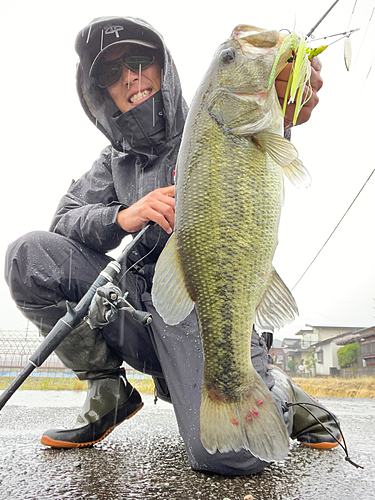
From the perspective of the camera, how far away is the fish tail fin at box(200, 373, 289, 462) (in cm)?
147

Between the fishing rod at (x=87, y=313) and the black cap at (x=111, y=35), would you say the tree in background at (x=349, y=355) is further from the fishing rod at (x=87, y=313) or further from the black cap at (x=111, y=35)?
the fishing rod at (x=87, y=313)

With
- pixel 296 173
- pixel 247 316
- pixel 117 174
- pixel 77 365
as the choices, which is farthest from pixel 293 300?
pixel 117 174

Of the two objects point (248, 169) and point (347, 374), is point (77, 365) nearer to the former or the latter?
point (248, 169)

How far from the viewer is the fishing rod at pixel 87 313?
2.06m

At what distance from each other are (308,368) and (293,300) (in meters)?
50.4

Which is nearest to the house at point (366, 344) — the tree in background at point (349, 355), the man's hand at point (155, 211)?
the tree in background at point (349, 355)

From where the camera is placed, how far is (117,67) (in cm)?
310

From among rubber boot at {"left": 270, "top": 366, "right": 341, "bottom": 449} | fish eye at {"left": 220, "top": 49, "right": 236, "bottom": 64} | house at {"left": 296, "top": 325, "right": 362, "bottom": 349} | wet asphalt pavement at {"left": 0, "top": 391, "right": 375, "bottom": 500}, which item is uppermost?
house at {"left": 296, "top": 325, "right": 362, "bottom": 349}

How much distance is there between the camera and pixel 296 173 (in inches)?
67.6

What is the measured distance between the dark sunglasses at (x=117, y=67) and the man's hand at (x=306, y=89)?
4.58 feet

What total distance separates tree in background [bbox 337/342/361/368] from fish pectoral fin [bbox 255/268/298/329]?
125 ft

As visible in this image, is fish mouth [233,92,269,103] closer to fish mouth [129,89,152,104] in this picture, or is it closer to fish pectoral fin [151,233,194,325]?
fish pectoral fin [151,233,194,325]

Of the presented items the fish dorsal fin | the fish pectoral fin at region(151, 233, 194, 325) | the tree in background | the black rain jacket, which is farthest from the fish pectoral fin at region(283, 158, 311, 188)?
the tree in background

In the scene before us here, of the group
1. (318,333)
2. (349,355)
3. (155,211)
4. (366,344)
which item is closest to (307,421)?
(155,211)
